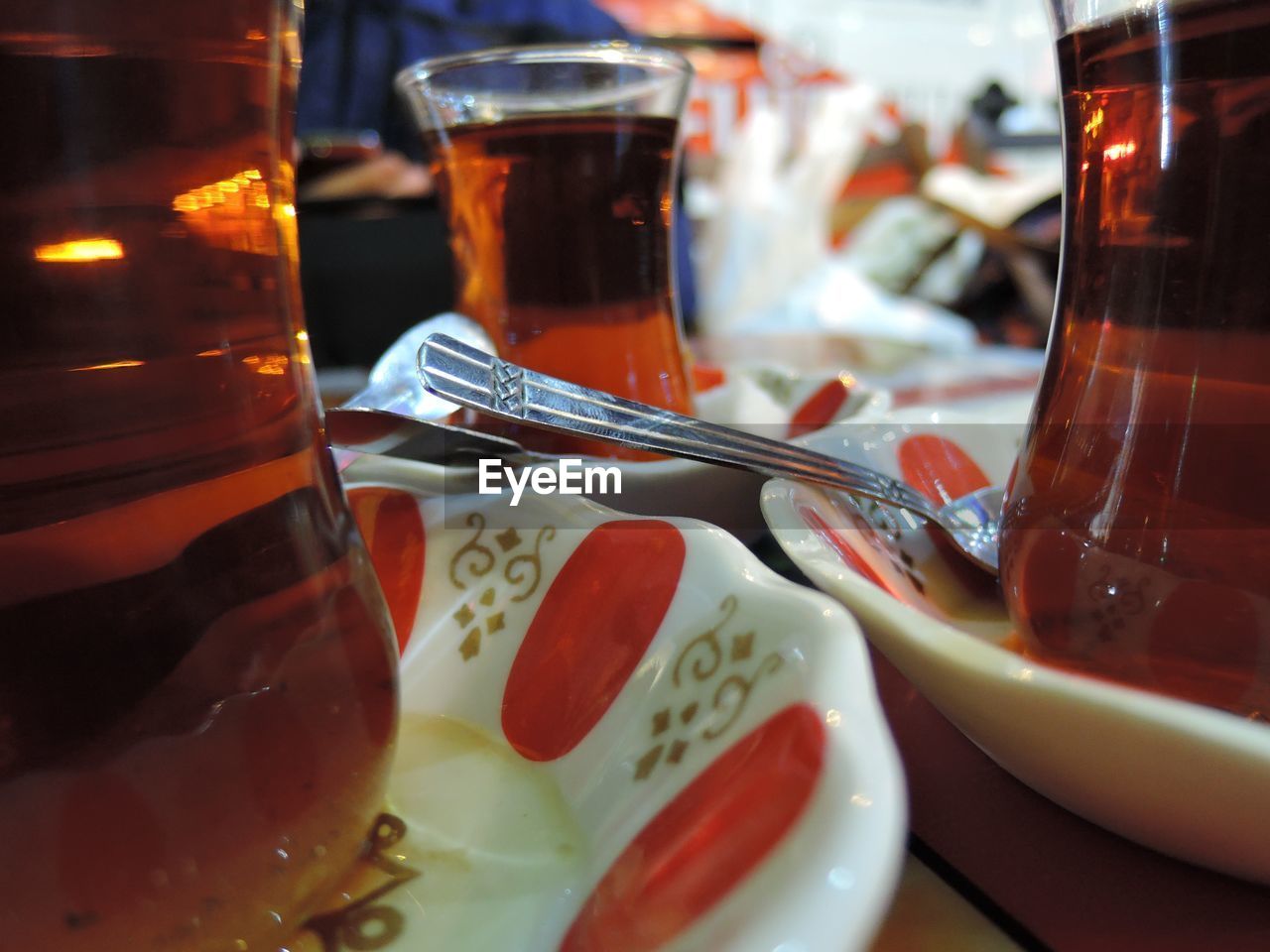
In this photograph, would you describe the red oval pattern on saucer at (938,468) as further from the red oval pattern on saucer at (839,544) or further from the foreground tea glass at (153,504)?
the foreground tea glass at (153,504)

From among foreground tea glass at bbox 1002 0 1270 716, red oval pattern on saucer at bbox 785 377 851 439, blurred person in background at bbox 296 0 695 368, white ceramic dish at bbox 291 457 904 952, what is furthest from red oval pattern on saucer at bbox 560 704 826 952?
blurred person in background at bbox 296 0 695 368

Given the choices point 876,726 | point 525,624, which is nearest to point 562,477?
point 525,624

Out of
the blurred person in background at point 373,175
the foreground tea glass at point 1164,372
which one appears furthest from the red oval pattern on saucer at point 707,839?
the blurred person in background at point 373,175

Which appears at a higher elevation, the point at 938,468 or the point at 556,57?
the point at 556,57

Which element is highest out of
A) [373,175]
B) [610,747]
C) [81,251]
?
[373,175]

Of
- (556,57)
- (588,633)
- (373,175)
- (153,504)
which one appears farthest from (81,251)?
(373,175)

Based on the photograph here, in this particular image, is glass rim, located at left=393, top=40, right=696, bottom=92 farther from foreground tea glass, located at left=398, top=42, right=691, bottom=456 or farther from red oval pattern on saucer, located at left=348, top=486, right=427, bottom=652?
red oval pattern on saucer, located at left=348, top=486, right=427, bottom=652

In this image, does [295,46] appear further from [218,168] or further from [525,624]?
[525,624]

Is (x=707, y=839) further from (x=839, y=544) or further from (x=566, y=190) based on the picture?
(x=566, y=190)
